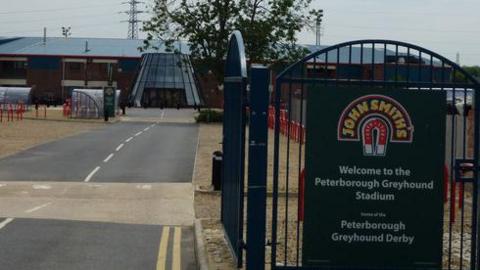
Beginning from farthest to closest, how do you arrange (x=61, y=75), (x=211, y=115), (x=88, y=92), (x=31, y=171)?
(x=61, y=75)
(x=88, y=92)
(x=211, y=115)
(x=31, y=171)

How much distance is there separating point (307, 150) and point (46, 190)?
473 inches

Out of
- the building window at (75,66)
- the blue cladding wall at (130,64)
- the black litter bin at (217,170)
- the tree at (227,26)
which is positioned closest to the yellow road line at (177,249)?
the black litter bin at (217,170)

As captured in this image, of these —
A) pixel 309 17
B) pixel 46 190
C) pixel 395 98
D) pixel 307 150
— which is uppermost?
pixel 309 17

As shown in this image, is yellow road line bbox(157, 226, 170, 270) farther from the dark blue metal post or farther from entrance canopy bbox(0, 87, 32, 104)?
entrance canopy bbox(0, 87, 32, 104)

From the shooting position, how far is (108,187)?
1898 centimetres

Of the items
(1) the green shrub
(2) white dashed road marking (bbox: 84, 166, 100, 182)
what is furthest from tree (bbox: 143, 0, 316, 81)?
(2) white dashed road marking (bbox: 84, 166, 100, 182)

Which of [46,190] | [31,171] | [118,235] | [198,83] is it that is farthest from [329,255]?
[198,83]

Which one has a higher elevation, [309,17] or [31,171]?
[309,17]

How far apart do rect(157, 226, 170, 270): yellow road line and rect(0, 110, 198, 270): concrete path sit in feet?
0.04

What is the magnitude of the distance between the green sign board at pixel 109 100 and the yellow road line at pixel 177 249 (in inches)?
2000

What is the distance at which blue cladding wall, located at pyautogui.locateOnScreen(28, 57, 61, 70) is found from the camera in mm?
107562

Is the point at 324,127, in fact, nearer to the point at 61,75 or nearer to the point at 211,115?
the point at 211,115

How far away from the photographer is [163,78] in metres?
99.8

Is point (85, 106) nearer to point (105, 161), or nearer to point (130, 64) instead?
point (105, 161)
